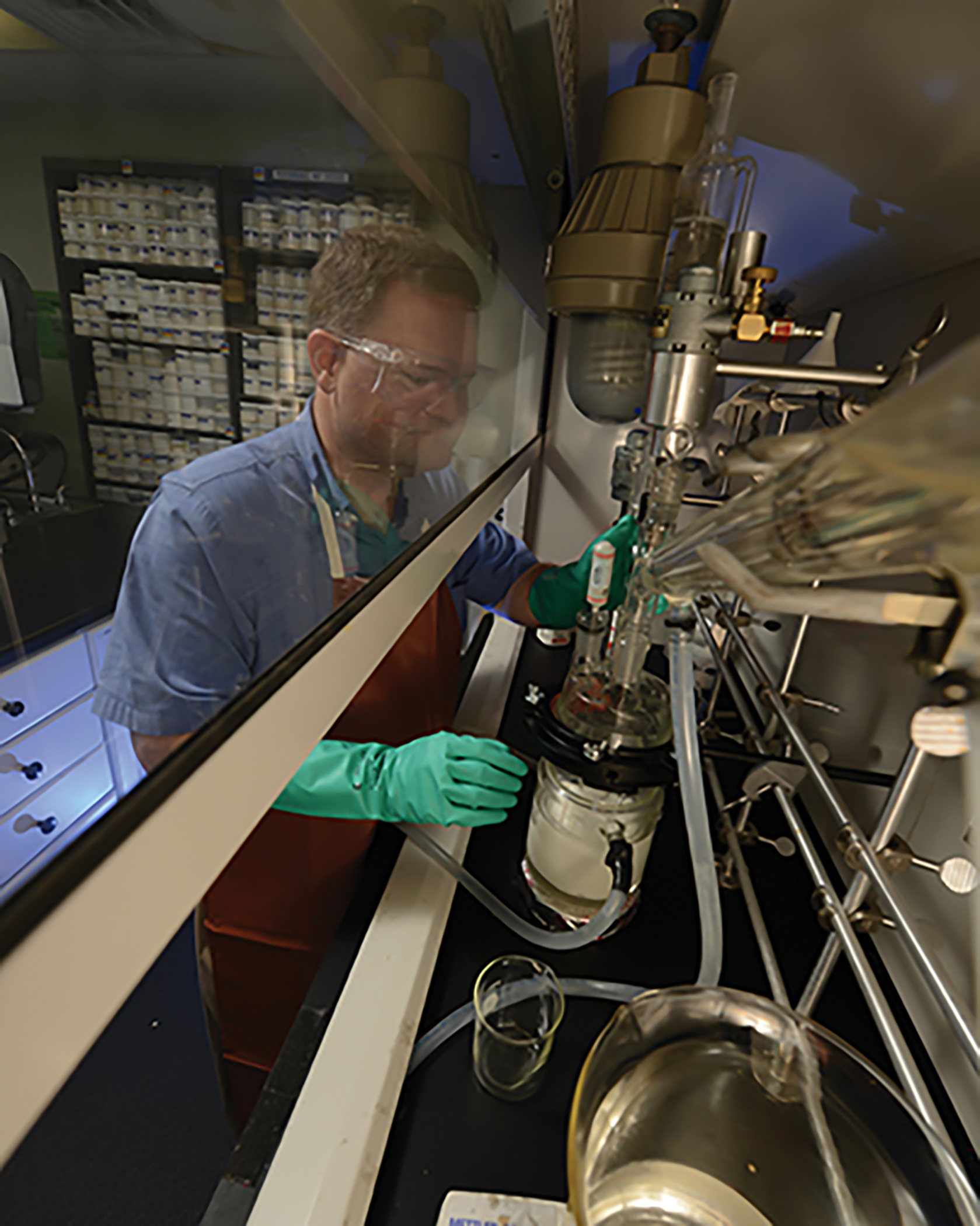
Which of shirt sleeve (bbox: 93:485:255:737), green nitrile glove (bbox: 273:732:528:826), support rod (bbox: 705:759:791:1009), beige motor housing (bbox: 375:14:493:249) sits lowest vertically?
support rod (bbox: 705:759:791:1009)

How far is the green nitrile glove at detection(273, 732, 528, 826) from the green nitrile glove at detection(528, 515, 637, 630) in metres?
0.73

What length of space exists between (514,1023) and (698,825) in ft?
1.02

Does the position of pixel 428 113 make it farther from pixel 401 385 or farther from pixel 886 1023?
pixel 886 1023

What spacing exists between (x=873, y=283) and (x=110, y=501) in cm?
153

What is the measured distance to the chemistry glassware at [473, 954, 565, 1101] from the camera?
2.04 feet

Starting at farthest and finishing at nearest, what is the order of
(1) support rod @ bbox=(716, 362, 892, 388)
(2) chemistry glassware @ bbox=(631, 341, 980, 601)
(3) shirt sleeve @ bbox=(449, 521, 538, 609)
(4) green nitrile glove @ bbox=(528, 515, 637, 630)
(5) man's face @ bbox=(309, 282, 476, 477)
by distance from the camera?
(3) shirt sleeve @ bbox=(449, 521, 538, 609)
(4) green nitrile glove @ bbox=(528, 515, 637, 630)
(1) support rod @ bbox=(716, 362, 892, 388)
(5) man's face @ bbox=(309, 282, 476, 477)
(2) chemistry glassware @ bbox=(631, 341, 980, 601)

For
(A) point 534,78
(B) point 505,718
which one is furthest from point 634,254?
(B) point 505,718

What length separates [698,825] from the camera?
71cm

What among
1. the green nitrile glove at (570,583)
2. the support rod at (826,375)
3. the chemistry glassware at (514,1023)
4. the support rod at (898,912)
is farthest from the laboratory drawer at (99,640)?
the green nitrile glove at (570,583)

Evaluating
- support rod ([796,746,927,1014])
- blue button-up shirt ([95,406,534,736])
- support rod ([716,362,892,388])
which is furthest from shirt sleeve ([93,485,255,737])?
support rod ([716,362,892,388])

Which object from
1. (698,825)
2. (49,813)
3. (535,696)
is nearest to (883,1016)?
(698,825)

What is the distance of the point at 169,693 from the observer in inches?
14.6

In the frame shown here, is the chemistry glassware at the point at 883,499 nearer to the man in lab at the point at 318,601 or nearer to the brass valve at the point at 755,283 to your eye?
the man in lab at the point at 318,601

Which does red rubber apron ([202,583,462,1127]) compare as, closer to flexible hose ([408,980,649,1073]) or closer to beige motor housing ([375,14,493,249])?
flexible hose ([408,980,649,1073])
